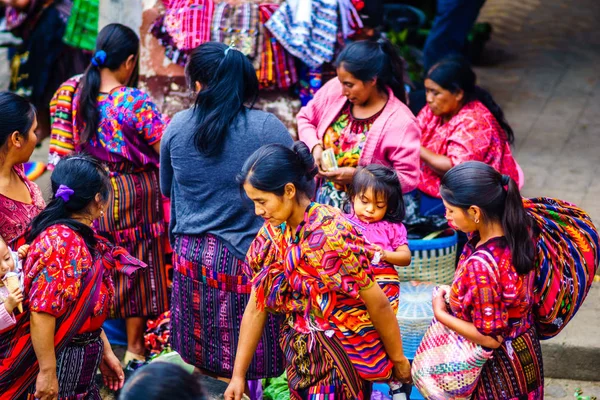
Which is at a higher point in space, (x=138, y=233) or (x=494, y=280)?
(x=494, y=280)

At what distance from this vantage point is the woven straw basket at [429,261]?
452 cm

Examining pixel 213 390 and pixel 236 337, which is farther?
pixel 236 337

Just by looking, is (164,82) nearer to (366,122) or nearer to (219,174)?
(366,122)

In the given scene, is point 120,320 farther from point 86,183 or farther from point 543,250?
point 543,250

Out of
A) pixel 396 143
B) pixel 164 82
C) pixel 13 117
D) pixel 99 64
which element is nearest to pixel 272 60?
pixel 164 82

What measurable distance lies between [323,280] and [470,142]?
193 cm

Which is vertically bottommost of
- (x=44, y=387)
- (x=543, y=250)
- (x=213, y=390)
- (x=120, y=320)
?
(x=120, y=320)

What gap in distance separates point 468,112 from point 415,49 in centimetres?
383

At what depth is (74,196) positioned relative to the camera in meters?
3.19

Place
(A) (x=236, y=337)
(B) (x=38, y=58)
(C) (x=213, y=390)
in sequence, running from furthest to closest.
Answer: (B) (x=38, y=58) < (A) (x=236, y=337) < (C) (x=213, y=390)

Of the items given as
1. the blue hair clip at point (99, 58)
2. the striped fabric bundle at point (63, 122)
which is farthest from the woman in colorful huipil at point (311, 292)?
the striped fabric bundle at point (63, 122)

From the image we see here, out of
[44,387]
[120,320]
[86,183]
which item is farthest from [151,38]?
[44,387]

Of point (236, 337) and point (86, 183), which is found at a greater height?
point (86, 183)

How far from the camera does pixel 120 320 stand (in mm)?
5027
